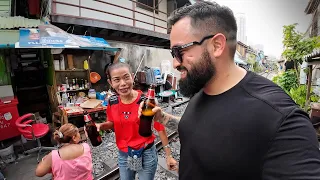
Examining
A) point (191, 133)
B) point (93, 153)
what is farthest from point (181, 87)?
point (93, 153)

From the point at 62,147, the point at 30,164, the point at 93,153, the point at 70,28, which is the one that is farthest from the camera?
the point at 70,28

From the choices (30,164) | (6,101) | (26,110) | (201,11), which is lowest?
(30,164)

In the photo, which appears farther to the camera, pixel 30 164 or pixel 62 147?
pixel 30 164

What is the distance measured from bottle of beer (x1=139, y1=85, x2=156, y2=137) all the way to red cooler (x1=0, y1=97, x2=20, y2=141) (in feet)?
18.2

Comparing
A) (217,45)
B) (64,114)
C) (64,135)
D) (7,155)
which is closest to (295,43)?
(217,45)

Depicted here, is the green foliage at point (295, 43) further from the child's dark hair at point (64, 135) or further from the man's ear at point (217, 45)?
the child's dark hair at point (64, 135)

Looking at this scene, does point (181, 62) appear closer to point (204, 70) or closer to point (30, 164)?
point (204, 70)

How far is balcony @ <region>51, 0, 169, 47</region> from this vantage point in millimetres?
7617

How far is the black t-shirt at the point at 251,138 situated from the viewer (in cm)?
81

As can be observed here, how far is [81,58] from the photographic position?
7754 mm

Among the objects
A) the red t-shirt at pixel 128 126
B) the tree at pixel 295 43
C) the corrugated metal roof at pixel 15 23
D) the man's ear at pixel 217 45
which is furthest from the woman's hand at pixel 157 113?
A: the tree at pixel 295 43

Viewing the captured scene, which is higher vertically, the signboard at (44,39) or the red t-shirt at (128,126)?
the signboard at (44,39)

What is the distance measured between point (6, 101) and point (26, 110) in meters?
2.15

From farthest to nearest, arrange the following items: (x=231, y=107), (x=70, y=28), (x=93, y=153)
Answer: (x=70, y=28) < (x=93, y=153) < (x=231, y=107)
